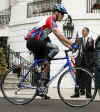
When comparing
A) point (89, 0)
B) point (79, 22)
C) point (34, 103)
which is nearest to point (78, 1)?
point (89, 0)

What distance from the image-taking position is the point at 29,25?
15289 mm

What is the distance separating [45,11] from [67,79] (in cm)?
872

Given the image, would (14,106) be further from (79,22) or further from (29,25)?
(29,25)

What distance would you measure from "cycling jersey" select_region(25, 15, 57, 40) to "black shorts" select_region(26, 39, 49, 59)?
8cm

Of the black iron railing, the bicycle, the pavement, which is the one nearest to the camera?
the pavement

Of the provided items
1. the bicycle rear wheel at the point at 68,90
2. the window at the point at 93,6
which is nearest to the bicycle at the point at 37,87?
the bicycle rear wheel at the point at 68,90

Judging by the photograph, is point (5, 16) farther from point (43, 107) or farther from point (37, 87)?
point (43, 107)

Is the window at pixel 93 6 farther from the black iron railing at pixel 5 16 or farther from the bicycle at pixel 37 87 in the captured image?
the bicycle at pixel 37 87

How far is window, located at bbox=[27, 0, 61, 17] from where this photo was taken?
1580cm

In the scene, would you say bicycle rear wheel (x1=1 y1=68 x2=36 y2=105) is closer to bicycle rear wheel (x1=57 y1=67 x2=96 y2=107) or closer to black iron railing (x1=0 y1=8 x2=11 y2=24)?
bicycle rear wheel (x1=57 y1=67 x2=96 y2=107)

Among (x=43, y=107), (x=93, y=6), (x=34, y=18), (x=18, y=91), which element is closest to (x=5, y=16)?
(x=34, y=18)

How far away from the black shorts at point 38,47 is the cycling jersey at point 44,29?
0.08 m

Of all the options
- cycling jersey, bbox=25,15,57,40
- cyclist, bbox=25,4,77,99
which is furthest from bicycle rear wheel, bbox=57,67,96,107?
cycling jersey, bbox=25,15,57,40

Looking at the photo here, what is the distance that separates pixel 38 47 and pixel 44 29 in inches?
13.5
